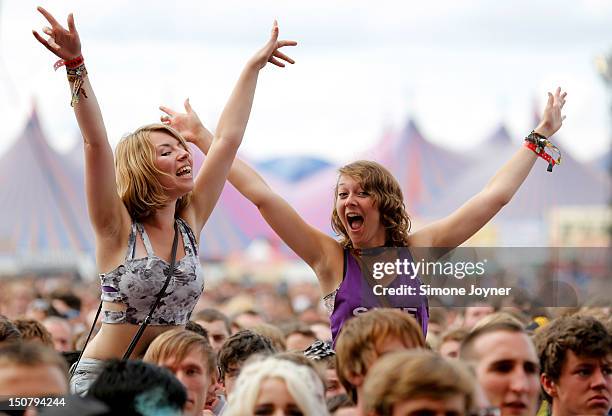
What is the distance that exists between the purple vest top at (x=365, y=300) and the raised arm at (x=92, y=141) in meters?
1.02

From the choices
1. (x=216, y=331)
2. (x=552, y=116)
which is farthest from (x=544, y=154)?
(x=216, y=331)

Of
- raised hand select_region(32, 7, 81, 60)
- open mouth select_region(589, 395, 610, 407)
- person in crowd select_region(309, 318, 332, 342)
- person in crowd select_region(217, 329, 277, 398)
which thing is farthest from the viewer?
person in crowd select_region(309, 318, 332, 342)

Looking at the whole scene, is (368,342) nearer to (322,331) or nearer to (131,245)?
(131,245)

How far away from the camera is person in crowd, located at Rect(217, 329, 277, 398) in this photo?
20.0ft

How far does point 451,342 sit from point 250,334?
1.50m

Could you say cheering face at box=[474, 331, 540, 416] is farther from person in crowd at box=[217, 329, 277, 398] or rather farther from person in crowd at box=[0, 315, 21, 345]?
person in crowd at box=[0, 315, 21, 345]

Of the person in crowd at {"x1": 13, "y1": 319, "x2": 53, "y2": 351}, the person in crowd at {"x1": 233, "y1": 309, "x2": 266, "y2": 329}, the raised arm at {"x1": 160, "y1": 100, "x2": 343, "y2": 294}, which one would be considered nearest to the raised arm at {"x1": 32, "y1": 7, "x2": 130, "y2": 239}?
the raised arm at {"x1": 160, "y1": 100, "x2": 343, "y2": 294}

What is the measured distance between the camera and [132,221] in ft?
16.9

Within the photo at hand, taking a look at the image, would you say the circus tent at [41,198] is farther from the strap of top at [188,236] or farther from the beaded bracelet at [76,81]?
the beaded bracelet at [76,81]

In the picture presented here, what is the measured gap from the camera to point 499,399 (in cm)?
446

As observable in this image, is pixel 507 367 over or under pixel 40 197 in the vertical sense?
under

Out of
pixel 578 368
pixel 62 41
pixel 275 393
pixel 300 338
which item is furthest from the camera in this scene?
pixel 300 338

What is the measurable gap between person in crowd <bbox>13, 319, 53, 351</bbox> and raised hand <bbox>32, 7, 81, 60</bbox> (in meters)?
2.11

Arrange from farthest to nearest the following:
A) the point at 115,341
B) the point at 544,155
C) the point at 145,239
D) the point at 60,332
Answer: the point at 60,332 < the point at 544,155 < the point at 145,239 < the point at 115,341
